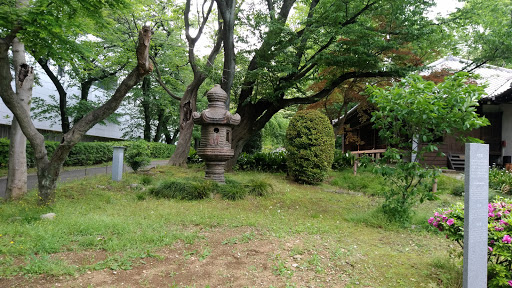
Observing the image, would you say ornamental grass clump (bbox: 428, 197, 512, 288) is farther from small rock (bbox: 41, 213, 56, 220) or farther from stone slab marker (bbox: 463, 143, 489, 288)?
small rock (bbox: 41, 213, 56, 220)

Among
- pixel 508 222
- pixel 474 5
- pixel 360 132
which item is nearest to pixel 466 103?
pixel 508 222

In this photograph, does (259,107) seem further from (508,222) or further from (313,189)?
(508,222)

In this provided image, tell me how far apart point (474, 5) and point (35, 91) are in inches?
858

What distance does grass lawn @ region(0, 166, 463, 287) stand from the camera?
3.36 m

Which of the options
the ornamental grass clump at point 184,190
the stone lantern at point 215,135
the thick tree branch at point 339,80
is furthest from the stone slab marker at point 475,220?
the thick tree branch at point 339,80

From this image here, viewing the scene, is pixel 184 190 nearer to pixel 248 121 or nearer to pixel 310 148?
pixel 310 148

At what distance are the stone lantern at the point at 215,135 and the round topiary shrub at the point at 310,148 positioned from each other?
2.55 meters

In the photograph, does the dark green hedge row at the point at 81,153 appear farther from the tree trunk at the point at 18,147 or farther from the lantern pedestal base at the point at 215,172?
the tree trunk at the point at 18,147

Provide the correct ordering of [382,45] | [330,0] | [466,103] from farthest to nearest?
[330,0] < [382,45] < [466,103]

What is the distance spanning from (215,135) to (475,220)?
6.73m

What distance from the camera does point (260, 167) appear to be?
1321 cm

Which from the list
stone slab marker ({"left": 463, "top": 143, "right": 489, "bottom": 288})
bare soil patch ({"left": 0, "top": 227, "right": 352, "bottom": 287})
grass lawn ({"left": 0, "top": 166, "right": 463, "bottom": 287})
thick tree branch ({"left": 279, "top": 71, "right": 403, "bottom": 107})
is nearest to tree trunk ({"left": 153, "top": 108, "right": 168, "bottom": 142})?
thick tree branch ({"left": 279, "top": 71, "right": 403, "bottom": 107})

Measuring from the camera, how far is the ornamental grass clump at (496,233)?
122 inches

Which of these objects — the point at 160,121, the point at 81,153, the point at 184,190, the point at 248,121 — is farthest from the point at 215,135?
the point at 160,121
